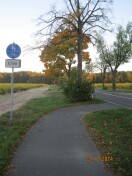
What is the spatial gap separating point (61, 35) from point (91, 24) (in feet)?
9.59

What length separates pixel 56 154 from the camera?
31.2 ft

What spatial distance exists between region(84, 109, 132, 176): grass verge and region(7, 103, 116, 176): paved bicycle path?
286 millimetres

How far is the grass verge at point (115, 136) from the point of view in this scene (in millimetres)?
8352

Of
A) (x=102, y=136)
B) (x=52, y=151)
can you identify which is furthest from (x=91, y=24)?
(x=52, y=151)

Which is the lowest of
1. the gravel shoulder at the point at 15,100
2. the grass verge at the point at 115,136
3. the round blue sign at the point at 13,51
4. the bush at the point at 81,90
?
the gravel shoulder at the point at 15,100

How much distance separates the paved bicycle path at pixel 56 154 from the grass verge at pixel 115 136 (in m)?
0.29

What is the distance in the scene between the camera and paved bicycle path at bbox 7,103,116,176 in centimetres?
791

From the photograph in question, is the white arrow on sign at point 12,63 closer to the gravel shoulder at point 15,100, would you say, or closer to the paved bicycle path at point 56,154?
the paved bicycle path at point 56,154

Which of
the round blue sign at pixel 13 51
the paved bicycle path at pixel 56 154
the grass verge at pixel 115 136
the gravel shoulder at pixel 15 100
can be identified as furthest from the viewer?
the gravel shoulder at pixel 15 100

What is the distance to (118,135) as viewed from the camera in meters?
12.3

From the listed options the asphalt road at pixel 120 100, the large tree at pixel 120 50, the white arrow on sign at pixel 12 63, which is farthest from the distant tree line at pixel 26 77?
the white arrow on sign at pixel 12 63

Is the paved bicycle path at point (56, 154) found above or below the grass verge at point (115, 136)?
below

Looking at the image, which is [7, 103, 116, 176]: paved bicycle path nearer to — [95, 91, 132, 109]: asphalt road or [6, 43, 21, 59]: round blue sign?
[6, 43, 21, 59]: round blue sign

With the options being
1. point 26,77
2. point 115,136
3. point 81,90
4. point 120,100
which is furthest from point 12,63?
point 26,77
